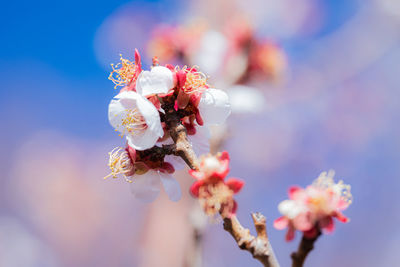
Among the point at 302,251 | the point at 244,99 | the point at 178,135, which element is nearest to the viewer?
the point at 302,251

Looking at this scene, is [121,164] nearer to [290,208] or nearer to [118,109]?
[118,109]

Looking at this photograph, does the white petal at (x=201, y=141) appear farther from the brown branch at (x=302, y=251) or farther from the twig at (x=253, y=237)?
the brown branch at (x=302, y=251)

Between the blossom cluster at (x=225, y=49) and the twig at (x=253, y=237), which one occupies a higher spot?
the blossom cluster at (x=225, y=49)

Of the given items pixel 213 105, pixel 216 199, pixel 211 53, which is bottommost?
pixel 216 199

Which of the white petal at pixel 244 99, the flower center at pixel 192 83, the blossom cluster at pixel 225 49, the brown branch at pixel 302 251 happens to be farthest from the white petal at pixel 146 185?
the blossom cluster at pixel 225 49

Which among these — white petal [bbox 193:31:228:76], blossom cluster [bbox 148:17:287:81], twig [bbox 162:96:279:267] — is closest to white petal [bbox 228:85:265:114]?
blossom cluster [bbox 148:17:287:81]

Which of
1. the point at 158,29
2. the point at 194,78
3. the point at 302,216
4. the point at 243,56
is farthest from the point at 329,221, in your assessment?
the point at 158,29

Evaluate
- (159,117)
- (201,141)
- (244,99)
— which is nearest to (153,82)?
(159,117)

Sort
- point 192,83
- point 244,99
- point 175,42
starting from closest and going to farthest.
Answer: point 192,83 → point 244,99 → point 175,42
